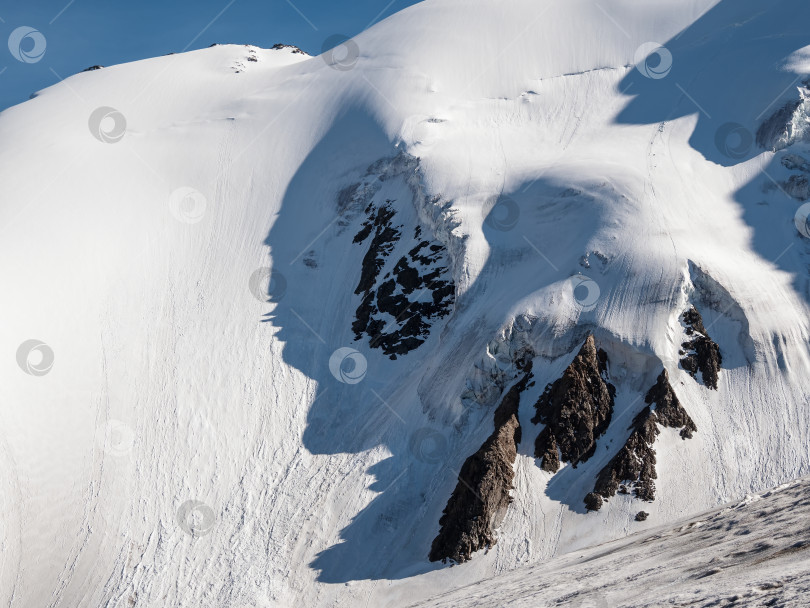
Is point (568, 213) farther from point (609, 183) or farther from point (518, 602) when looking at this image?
point (518, 602)

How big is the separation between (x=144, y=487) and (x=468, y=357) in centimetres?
1785

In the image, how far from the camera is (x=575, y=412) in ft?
120

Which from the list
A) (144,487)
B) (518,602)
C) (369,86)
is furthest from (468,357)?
(369,86)

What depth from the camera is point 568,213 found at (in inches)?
1773

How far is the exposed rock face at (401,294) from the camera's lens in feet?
152

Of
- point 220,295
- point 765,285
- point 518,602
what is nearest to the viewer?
point 518,602
